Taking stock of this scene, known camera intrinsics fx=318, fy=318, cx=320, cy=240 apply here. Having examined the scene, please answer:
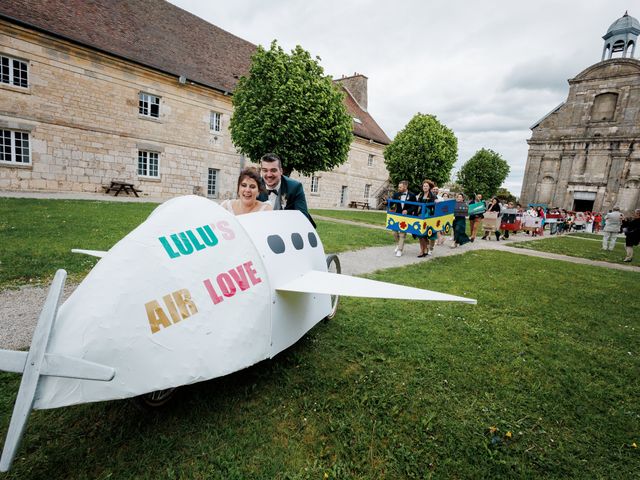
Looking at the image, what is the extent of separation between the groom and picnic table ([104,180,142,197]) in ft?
56.9

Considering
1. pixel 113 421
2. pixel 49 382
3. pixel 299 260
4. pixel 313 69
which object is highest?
pixel 313 69

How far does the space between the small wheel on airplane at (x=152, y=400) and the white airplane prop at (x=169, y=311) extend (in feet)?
2.25

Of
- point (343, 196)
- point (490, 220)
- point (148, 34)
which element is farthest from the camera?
point (343, 196)

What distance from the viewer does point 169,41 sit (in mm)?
20297

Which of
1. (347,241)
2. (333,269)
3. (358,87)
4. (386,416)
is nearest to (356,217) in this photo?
(347,241)

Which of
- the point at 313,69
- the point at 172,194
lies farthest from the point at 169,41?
the point at 313,69

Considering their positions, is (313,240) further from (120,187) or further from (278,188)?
(120,187)

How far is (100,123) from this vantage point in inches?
682

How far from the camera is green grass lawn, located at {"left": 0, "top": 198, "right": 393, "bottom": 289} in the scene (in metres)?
5.10

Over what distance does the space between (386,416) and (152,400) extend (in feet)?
5.94

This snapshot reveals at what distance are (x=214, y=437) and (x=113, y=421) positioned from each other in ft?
2.49

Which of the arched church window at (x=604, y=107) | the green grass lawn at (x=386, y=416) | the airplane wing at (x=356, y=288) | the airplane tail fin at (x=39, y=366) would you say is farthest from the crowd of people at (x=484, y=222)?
the arched church window at (x=604, y=107)

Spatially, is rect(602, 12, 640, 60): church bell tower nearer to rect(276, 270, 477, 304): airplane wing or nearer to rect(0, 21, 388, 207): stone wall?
rect(0, 21, 388, 207): stone wall

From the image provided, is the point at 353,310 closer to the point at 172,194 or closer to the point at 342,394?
the point at 342,394
